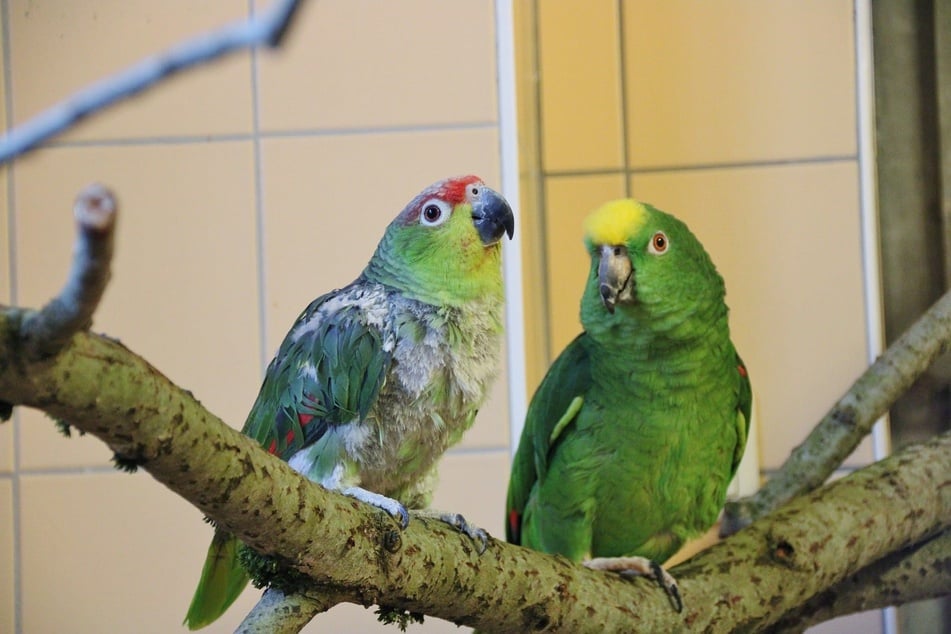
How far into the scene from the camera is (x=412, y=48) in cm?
80

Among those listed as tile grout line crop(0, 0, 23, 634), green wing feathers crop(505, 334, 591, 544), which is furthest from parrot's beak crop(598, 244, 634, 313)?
tile grout line crop(0, 0, 23, 634)

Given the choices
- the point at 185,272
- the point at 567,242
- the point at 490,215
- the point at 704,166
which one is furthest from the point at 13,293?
the point at 704,166

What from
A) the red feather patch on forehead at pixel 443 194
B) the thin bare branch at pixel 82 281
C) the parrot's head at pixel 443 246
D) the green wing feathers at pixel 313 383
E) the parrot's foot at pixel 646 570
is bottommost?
the parrot's foot at pixel 646 570

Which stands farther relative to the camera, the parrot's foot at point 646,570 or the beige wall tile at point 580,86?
the beige wall tile at point 580,86

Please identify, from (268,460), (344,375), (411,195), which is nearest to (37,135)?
(268,460)

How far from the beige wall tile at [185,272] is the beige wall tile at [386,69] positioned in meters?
0.07

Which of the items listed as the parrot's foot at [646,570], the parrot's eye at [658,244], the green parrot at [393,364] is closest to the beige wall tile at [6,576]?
the green parrot at [393,364]

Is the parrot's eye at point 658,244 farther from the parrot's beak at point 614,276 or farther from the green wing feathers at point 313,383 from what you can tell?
the green wing feathers at point 313,383

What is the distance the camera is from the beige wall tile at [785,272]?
1.16 m

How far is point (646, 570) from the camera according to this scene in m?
0.84

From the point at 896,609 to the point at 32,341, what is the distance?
3.69ft

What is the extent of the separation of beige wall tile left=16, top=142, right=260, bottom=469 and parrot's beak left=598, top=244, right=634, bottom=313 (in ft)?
1.12

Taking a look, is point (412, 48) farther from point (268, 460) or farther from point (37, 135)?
point (37, 135)

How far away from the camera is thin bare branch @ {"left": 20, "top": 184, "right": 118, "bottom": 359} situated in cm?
26
